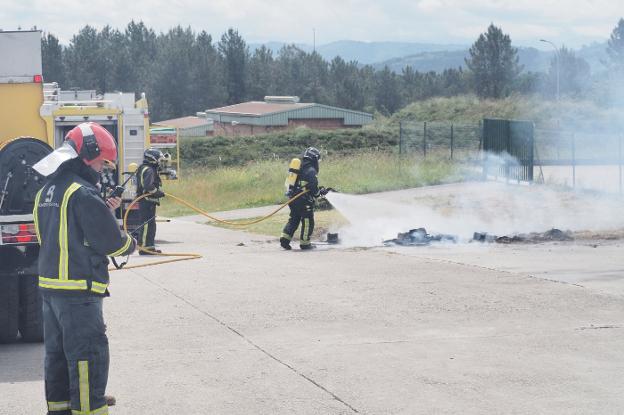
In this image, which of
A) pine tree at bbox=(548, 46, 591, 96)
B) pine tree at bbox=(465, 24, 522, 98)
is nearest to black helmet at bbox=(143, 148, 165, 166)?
pine tree at bbox=(548, 46, 591, 96)

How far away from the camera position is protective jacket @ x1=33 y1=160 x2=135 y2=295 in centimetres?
594

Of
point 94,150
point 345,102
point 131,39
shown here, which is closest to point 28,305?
point 94,150

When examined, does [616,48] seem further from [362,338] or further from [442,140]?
[362,338]

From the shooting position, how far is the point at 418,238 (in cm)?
1714

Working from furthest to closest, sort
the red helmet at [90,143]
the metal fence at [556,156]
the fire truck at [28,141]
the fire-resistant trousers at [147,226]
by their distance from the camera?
the metal fence at [556,156] < the fire-resistant trousers at [147,226] < the fire truck at [28,141] < the red helmet at [90,143]

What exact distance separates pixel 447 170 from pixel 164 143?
13.2m

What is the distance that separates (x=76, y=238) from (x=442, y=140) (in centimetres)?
3304

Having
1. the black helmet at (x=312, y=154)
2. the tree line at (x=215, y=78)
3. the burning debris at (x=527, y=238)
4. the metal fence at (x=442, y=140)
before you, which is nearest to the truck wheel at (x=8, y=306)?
the black helmet at (x=312, y=154)

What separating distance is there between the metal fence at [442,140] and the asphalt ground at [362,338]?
Answer: 20.3 m

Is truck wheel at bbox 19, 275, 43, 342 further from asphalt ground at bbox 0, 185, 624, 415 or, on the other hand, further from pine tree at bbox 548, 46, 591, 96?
pine tree at bbox 548, 46, 591, 96

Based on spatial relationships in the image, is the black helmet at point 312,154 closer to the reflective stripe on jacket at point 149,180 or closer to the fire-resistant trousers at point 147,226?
the reflective stripe on jacket at point 149,180

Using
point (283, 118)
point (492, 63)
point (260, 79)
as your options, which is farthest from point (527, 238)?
point (260, 79)

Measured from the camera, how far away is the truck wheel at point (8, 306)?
8.98 metres

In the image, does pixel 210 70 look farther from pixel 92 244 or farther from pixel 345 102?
pixel 92 244
